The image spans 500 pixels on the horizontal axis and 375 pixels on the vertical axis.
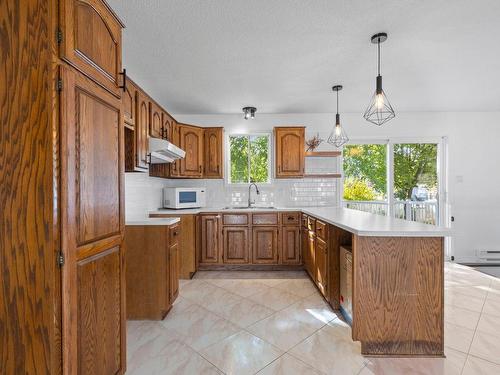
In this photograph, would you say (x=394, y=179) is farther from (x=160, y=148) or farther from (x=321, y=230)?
(x=160, y=148)

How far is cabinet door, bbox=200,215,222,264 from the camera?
3527mm

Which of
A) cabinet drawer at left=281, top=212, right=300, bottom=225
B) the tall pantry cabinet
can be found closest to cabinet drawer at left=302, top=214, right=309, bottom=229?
cabinet drawer at left=281, top=212, right=300, bottom=225

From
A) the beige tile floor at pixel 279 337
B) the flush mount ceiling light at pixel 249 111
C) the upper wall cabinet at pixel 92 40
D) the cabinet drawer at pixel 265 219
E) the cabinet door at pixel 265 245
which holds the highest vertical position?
the flush mount ceiling light at pixel 249 111

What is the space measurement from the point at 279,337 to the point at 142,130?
2.26 meters

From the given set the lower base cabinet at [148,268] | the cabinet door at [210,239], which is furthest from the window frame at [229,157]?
the lower base cabinet at [148,268]

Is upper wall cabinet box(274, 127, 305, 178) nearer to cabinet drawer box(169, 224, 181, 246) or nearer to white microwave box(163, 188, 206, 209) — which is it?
white microwave box(163, 188, 206, 209)

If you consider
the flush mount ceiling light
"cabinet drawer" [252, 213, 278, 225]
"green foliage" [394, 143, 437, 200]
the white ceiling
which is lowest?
"cabinet drawer" [252, 213, 278, 225]

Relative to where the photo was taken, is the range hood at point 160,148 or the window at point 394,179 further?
the window at point 394,179

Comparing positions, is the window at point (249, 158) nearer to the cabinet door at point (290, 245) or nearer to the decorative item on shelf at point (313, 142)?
the decorative item on shelf at point (313, 142)

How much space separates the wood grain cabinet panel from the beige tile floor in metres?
0.40

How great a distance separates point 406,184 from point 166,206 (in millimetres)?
3923

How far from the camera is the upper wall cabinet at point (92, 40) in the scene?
3.37 ft

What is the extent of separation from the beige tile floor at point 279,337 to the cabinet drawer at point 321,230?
2.19 ft

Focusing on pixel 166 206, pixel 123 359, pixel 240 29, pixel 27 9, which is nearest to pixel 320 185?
pixel 166 206
